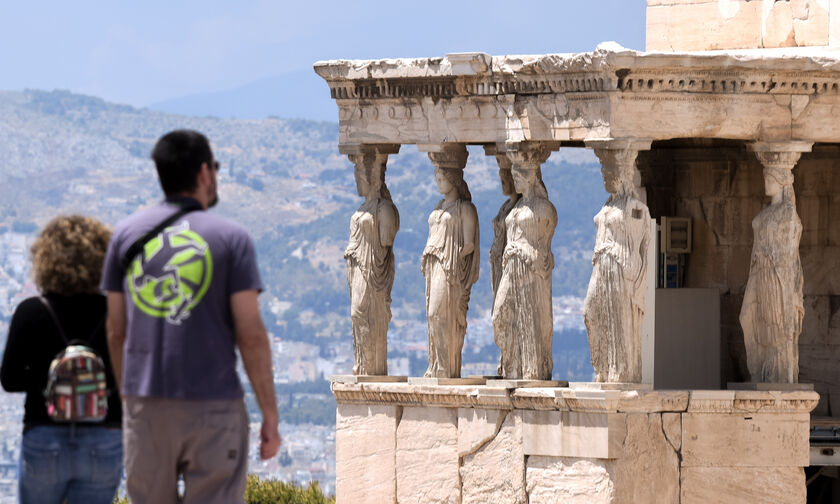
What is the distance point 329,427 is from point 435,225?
72.0 meters

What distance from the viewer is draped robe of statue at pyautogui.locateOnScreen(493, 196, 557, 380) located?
18438 millimetres

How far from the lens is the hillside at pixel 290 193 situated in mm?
101375

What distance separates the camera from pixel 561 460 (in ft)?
59.0

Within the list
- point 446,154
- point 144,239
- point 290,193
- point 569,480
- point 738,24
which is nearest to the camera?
point 144,239

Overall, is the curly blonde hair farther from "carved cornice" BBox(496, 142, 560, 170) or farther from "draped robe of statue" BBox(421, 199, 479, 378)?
"draped robe of statue" BBox(421, 199, 479, 378)

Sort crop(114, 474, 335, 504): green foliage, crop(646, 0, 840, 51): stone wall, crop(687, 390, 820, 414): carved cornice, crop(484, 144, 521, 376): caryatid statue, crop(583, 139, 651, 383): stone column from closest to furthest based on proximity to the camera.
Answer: crop(583, 139, 651, 383): stone column
crop(687, 390, 820, 414): carved cornice
crop(484, 144, 521, 376): caryatid statue
crop(646, 0, 840, 51): stone wall
crop(114, 474, 335, 504): green foliage

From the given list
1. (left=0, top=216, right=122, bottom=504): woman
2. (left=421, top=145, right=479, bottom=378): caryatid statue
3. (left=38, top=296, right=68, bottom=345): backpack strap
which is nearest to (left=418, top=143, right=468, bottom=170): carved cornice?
(left=421, top=145, right=479, bottom=378): caryatid statue

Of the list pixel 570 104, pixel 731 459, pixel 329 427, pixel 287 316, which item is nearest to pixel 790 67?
pixel 570 104

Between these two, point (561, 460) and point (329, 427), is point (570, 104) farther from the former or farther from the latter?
point (329, 427)

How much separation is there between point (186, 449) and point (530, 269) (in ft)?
27.0

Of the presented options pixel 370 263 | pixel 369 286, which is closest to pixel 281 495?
pixel 369 286

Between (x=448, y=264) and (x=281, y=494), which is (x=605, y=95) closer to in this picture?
(x=448, y=264)

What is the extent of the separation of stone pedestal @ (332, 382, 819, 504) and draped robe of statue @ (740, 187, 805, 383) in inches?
16.1

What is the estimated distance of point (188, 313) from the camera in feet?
33.7
